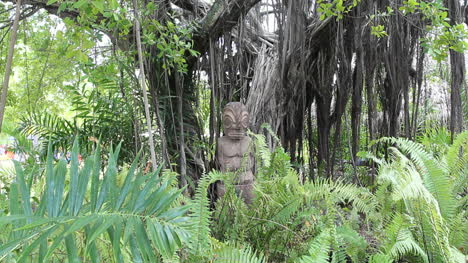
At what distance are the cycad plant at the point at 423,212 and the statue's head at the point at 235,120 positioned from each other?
946mm

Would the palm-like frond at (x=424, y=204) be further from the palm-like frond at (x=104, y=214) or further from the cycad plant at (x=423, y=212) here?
the palm-like frond at (x=104, y=214)

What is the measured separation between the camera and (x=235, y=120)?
256 centimetres

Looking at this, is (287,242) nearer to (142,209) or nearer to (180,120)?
(142,209)

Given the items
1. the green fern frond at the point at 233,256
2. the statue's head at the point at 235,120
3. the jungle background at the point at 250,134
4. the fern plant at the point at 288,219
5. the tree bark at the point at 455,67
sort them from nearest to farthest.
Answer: the jungle background at the point at 250,134
the green fern frond at the point at 233,256
the fern plant at the point at 288,219
the tree bark at the point at 455,67
the statue's head at the point at 235,120

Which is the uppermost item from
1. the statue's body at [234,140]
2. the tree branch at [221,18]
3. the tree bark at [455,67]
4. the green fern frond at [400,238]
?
the tree branch at [221,18]

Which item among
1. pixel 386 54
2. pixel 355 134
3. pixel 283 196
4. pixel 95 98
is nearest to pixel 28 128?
pixel 95 98

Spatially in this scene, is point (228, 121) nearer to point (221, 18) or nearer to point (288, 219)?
point (221, 18)

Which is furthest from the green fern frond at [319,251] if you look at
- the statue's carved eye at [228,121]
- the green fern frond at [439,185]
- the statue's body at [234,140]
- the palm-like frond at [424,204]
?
the statue's carved eye at [228,121]

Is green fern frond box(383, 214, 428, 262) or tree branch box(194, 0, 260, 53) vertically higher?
tree branch box(194, 0, 260, 53)

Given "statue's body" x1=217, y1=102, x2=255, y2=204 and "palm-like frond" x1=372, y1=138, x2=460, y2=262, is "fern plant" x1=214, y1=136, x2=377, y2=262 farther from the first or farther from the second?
"statue's body" x1=217, y1=102, x2=255, y2=204

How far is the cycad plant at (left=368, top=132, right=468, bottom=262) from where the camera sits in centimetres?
155

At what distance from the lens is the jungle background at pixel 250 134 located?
2.56 ft

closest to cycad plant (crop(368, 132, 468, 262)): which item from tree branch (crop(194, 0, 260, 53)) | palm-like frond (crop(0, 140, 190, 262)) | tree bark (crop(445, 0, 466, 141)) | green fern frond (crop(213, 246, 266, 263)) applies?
tree bark (crop(445, 0, 466, 141))

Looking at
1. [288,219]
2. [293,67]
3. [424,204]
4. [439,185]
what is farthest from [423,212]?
[293,67]
